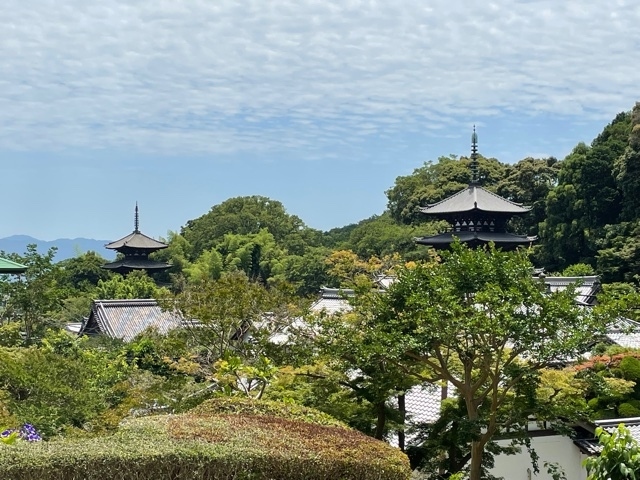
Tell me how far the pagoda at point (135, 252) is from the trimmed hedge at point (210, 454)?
1610 inches

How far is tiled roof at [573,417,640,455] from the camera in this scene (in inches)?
417

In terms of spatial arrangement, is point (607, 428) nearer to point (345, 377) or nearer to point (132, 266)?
point (345, 377)

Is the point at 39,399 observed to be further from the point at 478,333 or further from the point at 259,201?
the point at 259,201

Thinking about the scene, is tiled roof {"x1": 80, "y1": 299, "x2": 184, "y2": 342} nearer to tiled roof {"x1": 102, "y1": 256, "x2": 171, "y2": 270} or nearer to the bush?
the bush

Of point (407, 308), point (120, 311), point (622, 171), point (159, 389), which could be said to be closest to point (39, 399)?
point (159, 389)

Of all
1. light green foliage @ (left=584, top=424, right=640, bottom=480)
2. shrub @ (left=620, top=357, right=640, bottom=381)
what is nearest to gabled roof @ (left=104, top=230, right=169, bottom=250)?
shrub @ (left=620, top=357, right=640, bottom=381)

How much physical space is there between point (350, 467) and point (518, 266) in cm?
459

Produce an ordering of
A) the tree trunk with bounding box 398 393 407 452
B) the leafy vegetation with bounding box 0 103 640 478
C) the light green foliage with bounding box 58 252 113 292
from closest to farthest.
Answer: the leafy vegetation with bounding box 0 103 640 478 < the tree trunk with bounding box 398 393 407 452 < the light green foliage with bounding box 58 252 113 292

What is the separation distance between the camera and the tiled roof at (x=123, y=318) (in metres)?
25.6

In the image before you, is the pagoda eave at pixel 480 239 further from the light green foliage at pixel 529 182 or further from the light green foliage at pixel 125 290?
the light green foliage at pixel 529 182

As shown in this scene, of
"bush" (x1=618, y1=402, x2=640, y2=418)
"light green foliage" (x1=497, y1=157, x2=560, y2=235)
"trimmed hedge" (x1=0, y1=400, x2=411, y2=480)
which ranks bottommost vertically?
"bush" (x1=618, y1=402, x2=640, y2=418)

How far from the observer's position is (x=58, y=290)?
2095 cm

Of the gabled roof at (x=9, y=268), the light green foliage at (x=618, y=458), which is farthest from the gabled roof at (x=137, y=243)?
the light green foliage at (x=618, y=458)

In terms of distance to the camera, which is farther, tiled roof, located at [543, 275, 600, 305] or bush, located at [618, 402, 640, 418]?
tiled roof, located at [543, 275, 600, 305]
